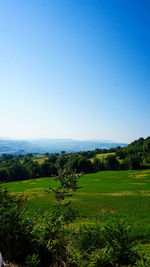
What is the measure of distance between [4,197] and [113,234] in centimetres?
505

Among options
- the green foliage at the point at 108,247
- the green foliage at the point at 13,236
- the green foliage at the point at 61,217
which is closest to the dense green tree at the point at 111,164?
the green foliage at the point at 108,247

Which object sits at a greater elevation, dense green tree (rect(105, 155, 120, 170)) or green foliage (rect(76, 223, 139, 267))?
green foliage (rect(76, 223, 139, 267))

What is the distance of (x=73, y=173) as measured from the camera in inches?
271

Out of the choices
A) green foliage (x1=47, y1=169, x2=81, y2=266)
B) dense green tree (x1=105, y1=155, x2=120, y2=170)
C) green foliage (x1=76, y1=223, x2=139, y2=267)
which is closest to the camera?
green foliage (x1=76, y1=223, x2=139, y2=267)

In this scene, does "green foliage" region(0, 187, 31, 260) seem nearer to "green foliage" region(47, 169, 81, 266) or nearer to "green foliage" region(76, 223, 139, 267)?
"green foliage" region(47, 169, 81, 266)

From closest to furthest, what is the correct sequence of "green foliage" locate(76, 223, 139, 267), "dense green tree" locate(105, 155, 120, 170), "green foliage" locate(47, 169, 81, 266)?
1. "green foliage" locate(76, 223, 139, 267)
2. "green foliage" locate(47, 169, 81, 266)
3. "dense green tree" locate(105, 155, 120, 170)

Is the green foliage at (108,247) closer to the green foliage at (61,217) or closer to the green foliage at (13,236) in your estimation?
the green foliage at (61,217)

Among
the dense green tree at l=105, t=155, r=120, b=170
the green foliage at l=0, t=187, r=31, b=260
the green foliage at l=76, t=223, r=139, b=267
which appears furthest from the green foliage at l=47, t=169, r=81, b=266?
the dense green tree at l=105, t=155, r=120, b=170

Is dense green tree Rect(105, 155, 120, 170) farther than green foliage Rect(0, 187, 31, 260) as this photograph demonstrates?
Yes

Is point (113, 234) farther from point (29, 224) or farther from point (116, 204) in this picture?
point (116, 204)

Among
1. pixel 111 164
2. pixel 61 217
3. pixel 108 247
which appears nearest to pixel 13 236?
pixel 61 217

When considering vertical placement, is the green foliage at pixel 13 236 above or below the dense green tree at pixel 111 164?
above

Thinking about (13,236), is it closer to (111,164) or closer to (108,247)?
(108,247)

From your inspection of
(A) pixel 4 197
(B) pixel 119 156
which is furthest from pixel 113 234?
(B) pixel 119 156
